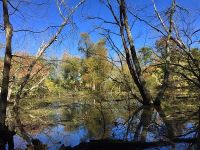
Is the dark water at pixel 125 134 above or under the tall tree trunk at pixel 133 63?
under

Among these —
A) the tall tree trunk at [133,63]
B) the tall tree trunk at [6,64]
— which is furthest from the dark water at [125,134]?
the tall tree trunk at [133,63]

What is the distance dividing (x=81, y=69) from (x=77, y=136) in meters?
49.1

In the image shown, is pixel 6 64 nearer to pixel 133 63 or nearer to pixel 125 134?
pixel 125 134

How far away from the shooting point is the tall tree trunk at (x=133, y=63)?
17078 mm

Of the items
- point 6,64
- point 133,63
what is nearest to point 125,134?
point 6,64

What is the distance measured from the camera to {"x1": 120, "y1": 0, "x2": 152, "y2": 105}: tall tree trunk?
17.1m

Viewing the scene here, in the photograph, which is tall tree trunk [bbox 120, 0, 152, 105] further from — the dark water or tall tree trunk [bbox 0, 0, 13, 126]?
tall tree trunk [bbox 0, 0, 13, 126]

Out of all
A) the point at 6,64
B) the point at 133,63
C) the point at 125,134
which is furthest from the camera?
the point at 133,63

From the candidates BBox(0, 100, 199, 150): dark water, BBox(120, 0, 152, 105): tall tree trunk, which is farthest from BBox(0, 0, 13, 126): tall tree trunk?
BBox(120, 0, 152, 105): tall tree trunk

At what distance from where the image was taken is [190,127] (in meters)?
9.01

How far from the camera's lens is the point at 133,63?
17.6m

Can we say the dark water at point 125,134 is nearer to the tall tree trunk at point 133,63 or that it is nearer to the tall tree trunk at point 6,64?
the tall tree trunk at point 6,64

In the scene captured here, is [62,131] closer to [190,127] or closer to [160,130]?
[160,130]

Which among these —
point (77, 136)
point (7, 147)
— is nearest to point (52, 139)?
point (77, 136)
